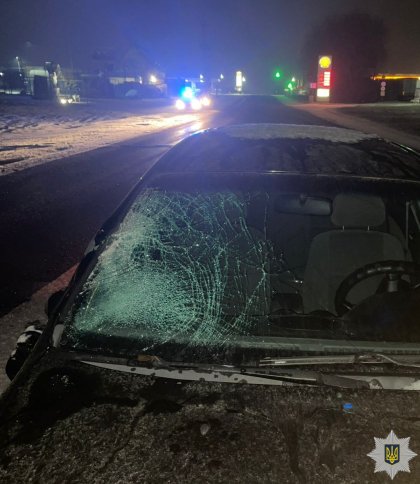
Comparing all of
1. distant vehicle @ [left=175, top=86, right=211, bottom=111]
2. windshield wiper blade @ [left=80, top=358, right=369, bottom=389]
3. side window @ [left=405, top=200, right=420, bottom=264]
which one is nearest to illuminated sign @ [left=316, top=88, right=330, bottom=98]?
distant vehicle @ [left=175, top=86, right=211, bottom=111]

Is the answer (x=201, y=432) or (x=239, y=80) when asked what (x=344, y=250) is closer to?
(x=201, y=432)

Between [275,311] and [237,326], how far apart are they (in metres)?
0.25

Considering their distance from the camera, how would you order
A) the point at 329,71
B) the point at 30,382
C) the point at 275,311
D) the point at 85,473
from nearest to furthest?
the point at 85,473
the point at 30,382
the point at 275,311
the point at 329,71

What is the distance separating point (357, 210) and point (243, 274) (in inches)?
28.1

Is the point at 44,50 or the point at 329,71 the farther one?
the point at 44,50

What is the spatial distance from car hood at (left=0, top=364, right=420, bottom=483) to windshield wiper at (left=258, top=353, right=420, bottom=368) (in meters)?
0.10

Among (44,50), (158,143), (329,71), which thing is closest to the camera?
(158,143)

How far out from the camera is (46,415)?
127 centimetres

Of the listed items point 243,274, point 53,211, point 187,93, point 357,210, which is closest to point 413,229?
point 357,210

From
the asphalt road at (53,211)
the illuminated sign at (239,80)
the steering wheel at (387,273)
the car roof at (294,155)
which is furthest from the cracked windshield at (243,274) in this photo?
the illuminated sign at (239,80)

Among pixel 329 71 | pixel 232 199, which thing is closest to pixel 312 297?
pixel 232 199

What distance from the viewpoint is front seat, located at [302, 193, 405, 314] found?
7.00 feet

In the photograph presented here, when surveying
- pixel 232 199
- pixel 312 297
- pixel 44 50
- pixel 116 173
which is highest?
pixel 44 50

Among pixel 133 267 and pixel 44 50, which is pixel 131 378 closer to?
pixel 133 267
